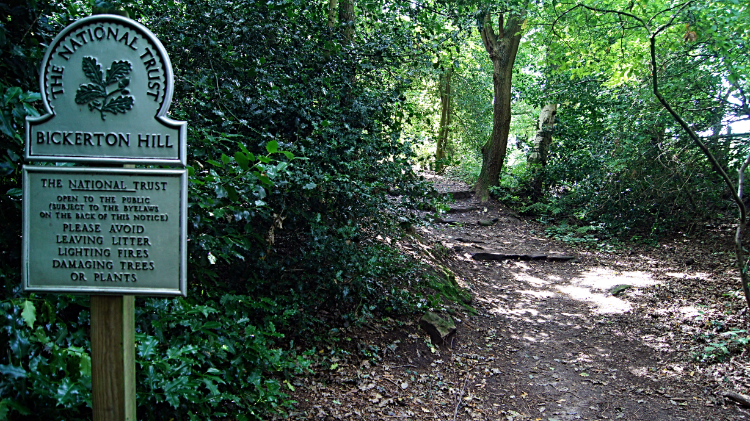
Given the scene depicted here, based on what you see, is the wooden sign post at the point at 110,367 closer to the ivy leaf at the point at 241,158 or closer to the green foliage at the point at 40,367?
the green foliage at the point at 40,367

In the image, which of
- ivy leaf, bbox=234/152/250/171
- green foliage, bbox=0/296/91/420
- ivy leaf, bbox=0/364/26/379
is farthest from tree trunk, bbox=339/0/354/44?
ivy leaf, bbox=0/364/26/379

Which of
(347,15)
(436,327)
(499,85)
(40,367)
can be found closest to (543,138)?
(499,85)

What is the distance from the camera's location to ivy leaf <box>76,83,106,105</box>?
7.45 feet

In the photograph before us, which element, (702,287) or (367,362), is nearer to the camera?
(367,362)

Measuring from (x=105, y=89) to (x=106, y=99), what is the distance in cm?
5

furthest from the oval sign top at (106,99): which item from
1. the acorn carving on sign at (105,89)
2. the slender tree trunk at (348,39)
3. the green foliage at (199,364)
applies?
the slender tree trunk at (348,39)

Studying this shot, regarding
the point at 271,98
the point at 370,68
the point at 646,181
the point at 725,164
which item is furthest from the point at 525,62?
the point at 271,98

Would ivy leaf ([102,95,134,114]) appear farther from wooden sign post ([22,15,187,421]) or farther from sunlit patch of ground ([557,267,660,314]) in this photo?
sunlit patch of ground ([557,267,660,314])

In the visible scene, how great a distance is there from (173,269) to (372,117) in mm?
3919

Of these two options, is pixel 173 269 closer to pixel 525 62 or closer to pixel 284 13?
pixel 284 13

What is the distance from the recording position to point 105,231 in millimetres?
2338

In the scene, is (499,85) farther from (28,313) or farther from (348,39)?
(28,313)

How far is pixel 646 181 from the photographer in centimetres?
1162

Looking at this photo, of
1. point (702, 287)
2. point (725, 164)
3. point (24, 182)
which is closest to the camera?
point (24, 182)
